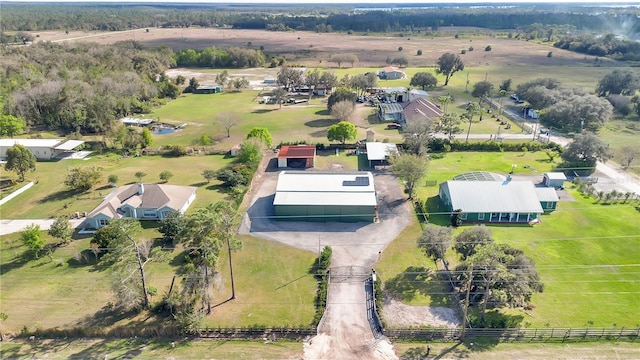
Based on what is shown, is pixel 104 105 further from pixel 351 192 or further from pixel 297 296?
pixel 297 296

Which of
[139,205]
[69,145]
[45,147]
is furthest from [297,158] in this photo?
[45,147]

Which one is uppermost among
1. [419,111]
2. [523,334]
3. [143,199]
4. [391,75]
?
[391,75]

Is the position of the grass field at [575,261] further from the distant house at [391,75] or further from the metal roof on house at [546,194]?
the distant house at [391,75]

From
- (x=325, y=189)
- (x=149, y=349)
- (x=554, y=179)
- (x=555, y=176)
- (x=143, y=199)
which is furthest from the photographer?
(x=555, y=176)

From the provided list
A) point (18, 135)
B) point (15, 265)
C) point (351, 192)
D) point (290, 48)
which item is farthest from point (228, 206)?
point (290, 48)

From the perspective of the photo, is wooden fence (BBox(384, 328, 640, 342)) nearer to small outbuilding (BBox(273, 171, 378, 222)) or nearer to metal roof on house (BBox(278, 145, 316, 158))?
small outbuilding (BBox(273, 171, 378, 222))

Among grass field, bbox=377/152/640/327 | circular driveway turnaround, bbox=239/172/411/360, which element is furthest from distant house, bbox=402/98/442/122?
grass field, bbox=377/152/640/327

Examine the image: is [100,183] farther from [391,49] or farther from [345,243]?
[391,49]
